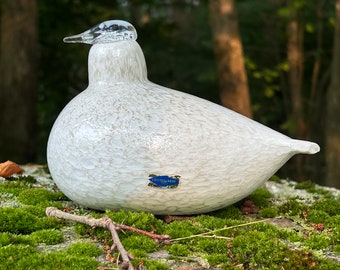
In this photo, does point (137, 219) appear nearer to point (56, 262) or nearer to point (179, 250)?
point (179, 250)

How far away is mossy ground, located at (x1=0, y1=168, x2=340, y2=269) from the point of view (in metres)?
3.01

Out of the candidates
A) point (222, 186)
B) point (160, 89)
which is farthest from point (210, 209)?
point (160, 89)

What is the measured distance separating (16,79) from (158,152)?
5212 mm

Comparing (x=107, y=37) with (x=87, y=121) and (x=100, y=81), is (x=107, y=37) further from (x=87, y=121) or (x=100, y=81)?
(x=87, y=121)

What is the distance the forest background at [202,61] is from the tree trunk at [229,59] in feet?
0.05

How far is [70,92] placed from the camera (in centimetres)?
1191

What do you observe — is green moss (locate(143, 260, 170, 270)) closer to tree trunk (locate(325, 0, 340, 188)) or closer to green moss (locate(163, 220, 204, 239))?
green moss (locate(163, 220, 204, 239))

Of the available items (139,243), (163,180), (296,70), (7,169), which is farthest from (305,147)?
(296,70)

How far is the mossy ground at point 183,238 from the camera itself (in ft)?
9.89

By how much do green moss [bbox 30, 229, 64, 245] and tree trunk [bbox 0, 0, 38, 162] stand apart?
516cm

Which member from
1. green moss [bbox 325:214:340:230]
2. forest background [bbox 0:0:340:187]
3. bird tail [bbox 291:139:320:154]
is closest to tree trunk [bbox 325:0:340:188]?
forest background [bbox 0:0:340:187]

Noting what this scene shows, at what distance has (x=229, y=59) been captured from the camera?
8391 mm

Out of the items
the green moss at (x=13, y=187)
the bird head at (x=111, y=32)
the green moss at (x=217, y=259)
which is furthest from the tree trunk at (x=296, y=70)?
the green moss at (x=217, y=259)

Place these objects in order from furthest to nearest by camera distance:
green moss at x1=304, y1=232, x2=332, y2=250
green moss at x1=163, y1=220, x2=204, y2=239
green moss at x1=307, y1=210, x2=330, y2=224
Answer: green moss at x1=307, y1=210, x2=330, y2=224, green moss at x1=163, y1=220, x2=204, y2=239, green moss at x1=304, y1=232, x2=332, y2=250
